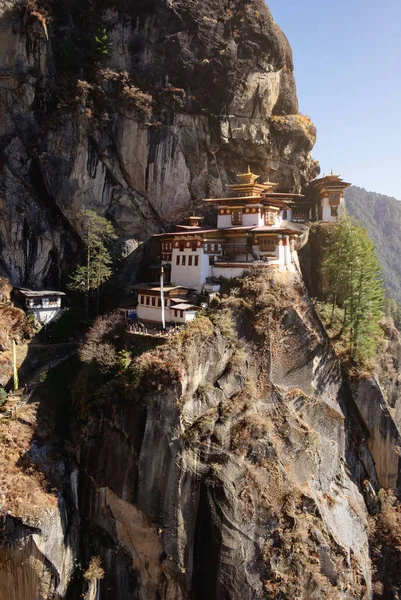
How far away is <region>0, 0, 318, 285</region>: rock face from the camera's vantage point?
1374 inches

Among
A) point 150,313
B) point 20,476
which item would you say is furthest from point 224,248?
point 20,476

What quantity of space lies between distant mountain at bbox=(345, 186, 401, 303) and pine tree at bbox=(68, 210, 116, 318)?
339 feet

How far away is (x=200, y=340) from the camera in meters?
25.1

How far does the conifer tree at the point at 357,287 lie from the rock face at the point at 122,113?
12648mm

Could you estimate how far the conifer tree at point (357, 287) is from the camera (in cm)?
3250

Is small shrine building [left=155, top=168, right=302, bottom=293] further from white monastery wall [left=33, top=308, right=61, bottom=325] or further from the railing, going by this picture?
white monastery wall [left=33, top=308, right=61, bottom=325]

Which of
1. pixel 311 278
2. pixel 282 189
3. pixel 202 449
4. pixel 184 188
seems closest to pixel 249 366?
pixel 202 449

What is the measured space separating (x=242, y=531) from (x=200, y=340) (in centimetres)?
1046

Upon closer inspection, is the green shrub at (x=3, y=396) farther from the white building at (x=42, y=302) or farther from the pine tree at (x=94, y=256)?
the pine tree at (x=94, y=256)

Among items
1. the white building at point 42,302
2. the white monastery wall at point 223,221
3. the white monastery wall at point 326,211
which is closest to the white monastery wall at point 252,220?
the white monastery wall at point 223,221

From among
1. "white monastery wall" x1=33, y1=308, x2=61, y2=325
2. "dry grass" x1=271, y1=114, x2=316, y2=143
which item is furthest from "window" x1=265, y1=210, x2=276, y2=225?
"white monastery wall" x1=33, y1=308, x2=61, y2=325

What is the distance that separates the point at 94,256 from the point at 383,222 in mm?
128670

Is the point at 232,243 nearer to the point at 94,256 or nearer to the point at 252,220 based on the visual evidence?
the point at 252,220

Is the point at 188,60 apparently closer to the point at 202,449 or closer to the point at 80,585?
the point at 202,449
